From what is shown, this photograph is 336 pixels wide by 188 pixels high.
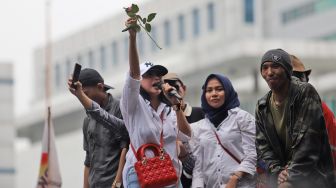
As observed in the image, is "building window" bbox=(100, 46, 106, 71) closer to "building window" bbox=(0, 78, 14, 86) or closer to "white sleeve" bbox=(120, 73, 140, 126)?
"building window" bbox=(0, 78, 14, 86)

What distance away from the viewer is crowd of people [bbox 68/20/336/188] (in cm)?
879

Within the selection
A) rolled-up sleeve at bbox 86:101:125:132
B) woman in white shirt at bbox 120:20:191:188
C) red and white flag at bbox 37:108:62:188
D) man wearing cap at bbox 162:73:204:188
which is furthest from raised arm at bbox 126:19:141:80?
red and white flag at bbox 37:108:62:188

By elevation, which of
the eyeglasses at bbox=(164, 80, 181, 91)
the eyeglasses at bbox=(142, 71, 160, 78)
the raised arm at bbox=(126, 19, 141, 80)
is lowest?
the eyeglasses at bbox=(164, 80, 181, 91)

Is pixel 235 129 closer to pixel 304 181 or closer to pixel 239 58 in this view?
pixel 304 181

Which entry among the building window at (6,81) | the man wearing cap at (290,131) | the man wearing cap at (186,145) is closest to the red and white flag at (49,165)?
the man wearing cap at (186,145)

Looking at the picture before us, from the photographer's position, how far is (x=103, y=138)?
35.7 feet

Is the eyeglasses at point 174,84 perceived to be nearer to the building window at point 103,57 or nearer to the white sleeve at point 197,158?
the white sleeve at point 197,158

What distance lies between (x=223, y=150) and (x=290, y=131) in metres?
1.62

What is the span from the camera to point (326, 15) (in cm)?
8106

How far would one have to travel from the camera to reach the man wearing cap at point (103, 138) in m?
10.7

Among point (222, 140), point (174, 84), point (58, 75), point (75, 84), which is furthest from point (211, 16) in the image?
point (75, 84)

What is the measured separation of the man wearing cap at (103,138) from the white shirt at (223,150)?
64 centimetres

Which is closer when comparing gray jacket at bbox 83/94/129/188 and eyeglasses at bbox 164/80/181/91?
gray jacket at bbox 83/94/129/188

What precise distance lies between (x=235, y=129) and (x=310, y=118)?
1.74 meters
